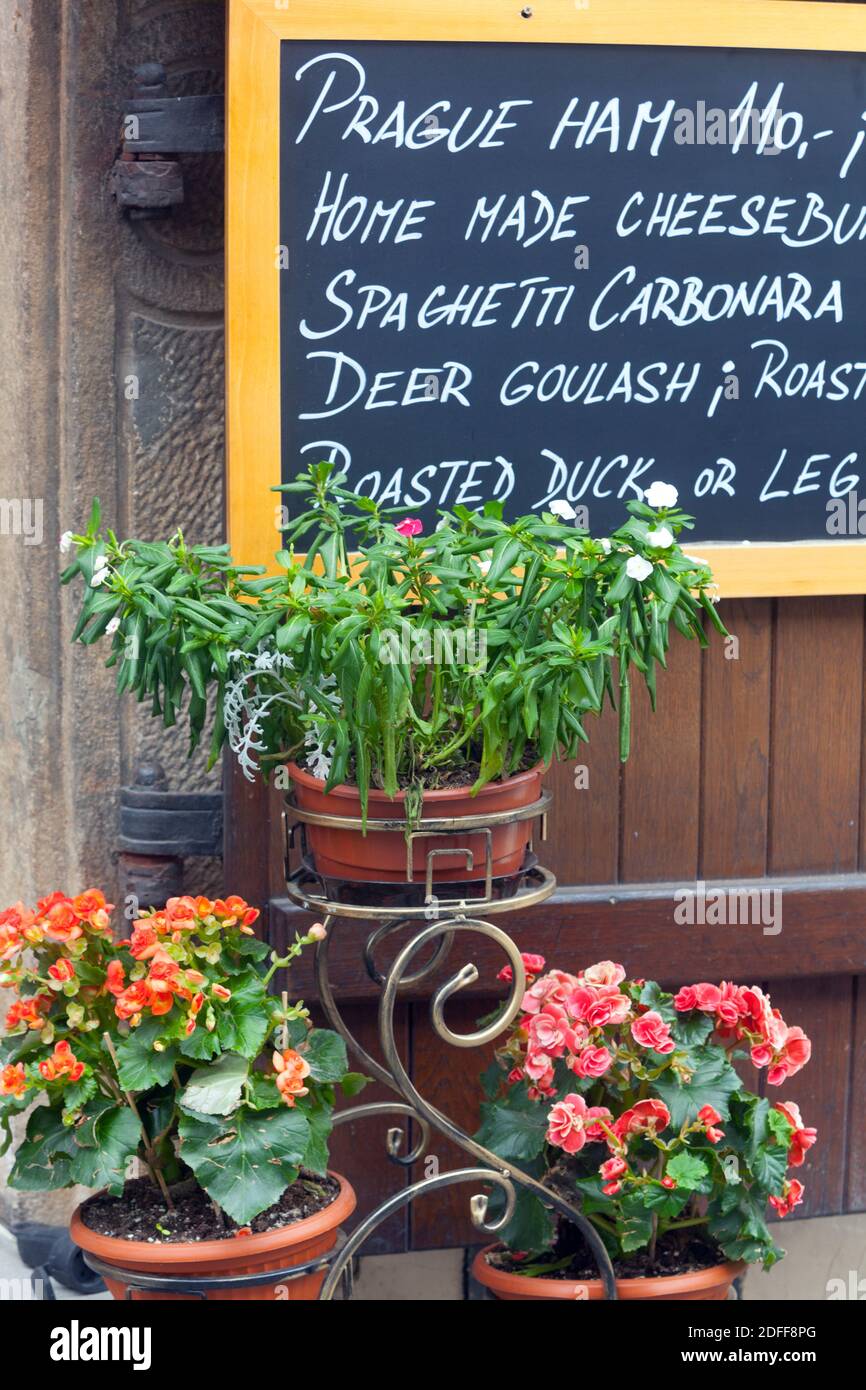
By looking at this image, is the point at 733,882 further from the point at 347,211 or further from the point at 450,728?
the point at 347,211

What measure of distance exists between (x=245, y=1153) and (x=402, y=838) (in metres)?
0.46

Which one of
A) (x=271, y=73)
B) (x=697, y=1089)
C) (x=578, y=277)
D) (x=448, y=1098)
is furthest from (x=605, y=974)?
(x=271, y=73)

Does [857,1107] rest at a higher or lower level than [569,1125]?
lower

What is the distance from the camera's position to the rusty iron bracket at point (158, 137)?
2.59 meters

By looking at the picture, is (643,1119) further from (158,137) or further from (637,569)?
(158,137)

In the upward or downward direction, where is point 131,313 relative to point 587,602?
upward

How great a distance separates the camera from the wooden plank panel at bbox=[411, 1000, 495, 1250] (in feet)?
9.14

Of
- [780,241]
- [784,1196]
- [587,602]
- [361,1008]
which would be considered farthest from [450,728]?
[780,241]

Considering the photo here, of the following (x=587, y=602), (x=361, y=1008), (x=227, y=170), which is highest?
(x=227, y=170)

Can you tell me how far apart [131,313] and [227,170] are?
31 cm

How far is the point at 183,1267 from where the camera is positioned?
85.0 inches

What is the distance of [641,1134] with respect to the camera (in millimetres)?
2352

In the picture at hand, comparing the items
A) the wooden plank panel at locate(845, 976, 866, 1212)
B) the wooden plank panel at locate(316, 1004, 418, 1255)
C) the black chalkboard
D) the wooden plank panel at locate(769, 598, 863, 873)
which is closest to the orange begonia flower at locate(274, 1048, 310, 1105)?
the wooden plank panel at locate(316, 1004, 418, 1255)

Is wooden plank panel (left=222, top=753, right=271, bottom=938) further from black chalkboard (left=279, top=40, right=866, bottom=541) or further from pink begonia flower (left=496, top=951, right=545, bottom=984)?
black chalkboard (left=279, top=40, right=866, bottom=541)
